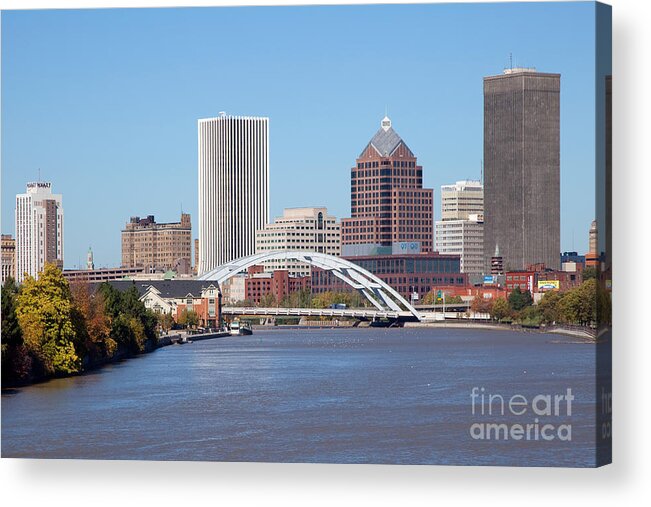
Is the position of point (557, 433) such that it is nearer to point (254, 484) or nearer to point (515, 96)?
point (254, 484)

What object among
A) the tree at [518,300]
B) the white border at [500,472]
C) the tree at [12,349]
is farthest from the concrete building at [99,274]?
the tree at [518,300]

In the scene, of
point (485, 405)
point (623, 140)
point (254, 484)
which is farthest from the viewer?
point (485, 405)

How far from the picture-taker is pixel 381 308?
77875 mm

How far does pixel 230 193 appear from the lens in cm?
6431

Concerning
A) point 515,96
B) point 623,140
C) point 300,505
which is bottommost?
point 300,505

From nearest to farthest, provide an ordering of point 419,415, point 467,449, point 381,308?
point 467,449 < point 419,415 < point 381,308

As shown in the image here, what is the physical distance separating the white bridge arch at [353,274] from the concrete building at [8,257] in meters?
45.1

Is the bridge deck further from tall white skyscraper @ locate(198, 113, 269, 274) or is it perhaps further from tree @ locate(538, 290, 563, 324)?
tree @ locate(538, 290, 563, 324)

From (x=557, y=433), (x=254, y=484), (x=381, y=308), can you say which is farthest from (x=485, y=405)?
(x=381, y=308)

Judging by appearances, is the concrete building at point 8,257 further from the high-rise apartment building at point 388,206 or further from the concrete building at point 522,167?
the concrete building at point 522,167

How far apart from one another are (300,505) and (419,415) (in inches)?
277

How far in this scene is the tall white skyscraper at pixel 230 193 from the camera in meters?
59.4

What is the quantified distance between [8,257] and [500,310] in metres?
48.3

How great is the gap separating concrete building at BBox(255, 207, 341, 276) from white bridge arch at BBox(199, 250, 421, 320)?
271 cm
